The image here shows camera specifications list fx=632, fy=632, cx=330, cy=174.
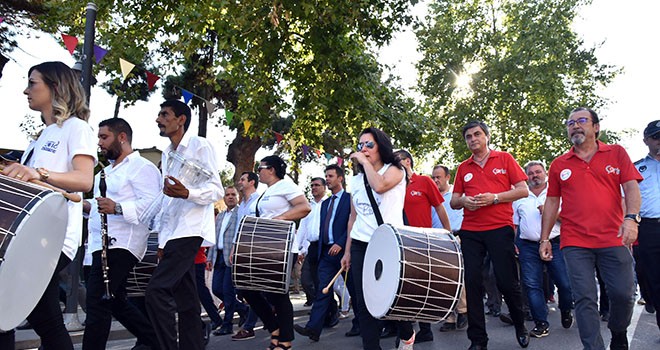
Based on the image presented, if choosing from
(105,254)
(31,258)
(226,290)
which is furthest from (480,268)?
(31,258)

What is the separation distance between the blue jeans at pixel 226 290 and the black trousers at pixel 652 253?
4.54 meters

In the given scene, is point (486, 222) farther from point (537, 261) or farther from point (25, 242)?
point (25, 242)

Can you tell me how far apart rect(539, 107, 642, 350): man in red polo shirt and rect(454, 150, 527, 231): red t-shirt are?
801mm

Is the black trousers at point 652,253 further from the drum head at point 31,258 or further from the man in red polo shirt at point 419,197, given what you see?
the drum head at point 31,258

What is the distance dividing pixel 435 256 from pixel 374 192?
0.68 metres

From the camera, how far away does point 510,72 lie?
2938cm

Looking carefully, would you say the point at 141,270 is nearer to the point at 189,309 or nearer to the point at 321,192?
the point at 189,309

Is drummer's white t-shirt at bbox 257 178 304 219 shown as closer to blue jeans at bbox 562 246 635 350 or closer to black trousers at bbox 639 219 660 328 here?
blue jeans at bbox 562 246 635 350

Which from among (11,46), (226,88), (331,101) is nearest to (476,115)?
(226,88)

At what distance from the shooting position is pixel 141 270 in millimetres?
5410

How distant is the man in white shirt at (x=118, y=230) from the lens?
15.3 ft

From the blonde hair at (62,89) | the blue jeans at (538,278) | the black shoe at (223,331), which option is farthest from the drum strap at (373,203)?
the black shoe at (223,331)

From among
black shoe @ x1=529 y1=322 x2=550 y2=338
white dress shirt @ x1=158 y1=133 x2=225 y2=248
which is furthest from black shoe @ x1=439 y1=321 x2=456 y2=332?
white dress shirt @ x1=158 y1=133 x2=225 y2=248

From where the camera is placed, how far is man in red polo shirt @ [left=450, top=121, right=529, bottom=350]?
568 cm
